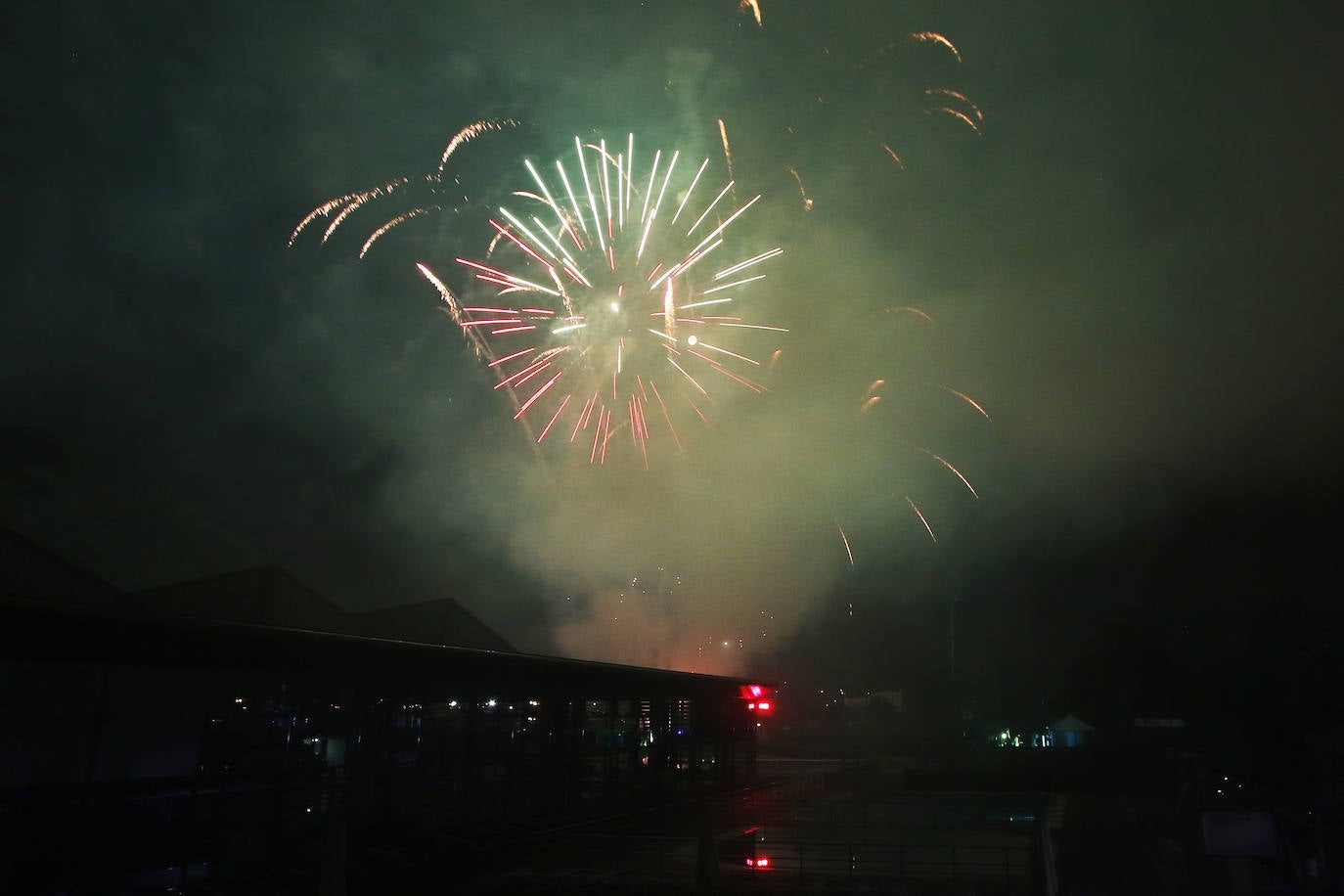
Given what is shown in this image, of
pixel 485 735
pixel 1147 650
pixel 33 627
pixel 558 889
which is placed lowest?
pixel 558 889

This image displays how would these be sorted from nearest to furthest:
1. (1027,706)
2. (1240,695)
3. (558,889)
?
1. (558,889)
2. (1240,695)
3. (1027,706)

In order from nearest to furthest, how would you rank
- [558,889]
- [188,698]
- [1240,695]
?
[188,698]
[558,889]
[1240,695]

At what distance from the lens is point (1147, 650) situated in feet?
188

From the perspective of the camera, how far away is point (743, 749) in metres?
40.2

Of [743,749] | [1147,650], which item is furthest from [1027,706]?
[743,749]

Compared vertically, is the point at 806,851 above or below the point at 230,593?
below

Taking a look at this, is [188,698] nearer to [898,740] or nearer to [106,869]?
[106,869]

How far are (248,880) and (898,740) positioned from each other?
6557 centimetres

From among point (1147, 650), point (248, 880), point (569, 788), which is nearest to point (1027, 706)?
point (1147, 650)

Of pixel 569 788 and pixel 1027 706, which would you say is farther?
pixel 1027 706

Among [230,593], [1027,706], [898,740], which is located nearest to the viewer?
[230,593]

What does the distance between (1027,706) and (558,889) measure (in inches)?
2183

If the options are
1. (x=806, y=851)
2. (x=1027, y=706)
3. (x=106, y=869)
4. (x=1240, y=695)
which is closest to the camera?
(x=106, y=869)

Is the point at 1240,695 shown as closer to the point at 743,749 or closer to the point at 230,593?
the point at 743,749
